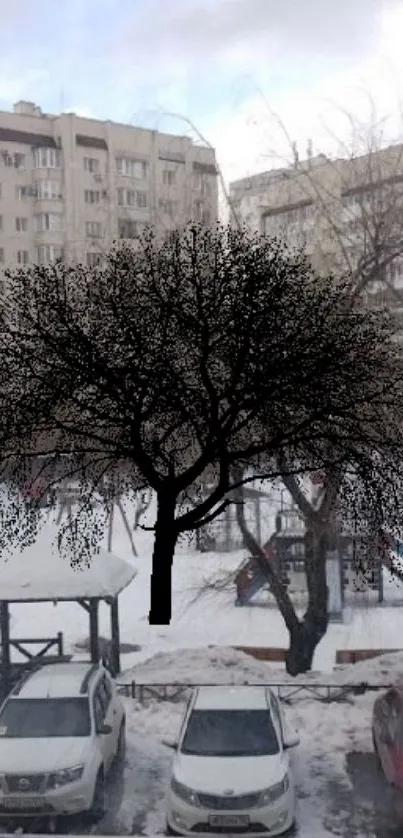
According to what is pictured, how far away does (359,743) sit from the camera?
257 centimetres

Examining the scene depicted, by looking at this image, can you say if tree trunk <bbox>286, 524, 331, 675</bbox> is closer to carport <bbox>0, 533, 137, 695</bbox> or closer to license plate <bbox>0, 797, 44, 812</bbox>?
carport <bbox>0, 533, 137, 695</bbox>

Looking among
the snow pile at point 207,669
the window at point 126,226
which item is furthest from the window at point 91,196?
the snow pile at point 207,669

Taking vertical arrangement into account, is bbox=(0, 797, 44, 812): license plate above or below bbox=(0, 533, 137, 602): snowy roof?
below

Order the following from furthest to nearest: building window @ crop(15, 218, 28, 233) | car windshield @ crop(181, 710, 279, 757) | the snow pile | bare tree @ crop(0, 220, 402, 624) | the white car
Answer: the snow pile, building window @ crop(15, 218, 28, 233), car windshield @ crop(181, 710, 279, 757), the white car, bare tree @ crop(0, 220, 402, 624)

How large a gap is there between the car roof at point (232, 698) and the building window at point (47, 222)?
152cm

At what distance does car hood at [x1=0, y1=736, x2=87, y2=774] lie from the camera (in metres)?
2.21

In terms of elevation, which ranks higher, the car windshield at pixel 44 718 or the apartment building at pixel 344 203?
the apartment building at pixel 344 203

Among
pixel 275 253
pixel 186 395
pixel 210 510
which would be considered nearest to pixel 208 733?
pixel 210 510

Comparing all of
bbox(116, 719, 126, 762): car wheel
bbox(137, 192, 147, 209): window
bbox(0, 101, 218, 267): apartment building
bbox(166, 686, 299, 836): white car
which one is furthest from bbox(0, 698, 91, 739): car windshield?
bbox(137, 192, 147, 209): window

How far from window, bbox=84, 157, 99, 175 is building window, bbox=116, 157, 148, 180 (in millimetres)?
651

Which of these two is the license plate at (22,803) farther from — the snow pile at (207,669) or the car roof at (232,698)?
→ the snow pile at (207,669)

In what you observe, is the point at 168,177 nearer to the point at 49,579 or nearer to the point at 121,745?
the point at 49,579

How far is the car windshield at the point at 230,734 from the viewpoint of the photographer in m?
2.33

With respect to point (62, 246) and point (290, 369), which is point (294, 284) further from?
point (62, 246)
